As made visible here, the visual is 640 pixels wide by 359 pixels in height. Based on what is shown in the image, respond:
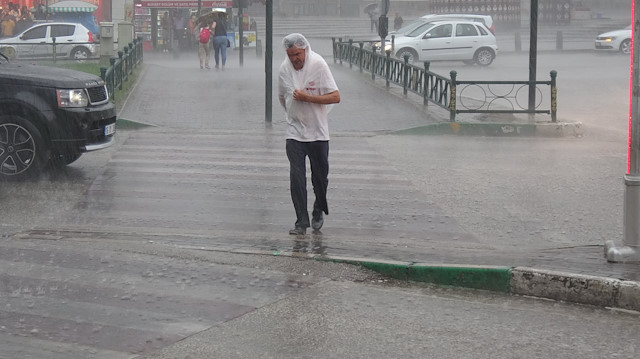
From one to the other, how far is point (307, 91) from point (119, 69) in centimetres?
1276

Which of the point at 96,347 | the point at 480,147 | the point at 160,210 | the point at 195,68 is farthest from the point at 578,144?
the point at 195,68

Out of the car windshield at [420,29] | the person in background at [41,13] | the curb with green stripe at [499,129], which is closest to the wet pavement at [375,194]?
the curb with green stripe at [499,129]

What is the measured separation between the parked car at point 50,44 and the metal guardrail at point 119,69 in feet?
13.9

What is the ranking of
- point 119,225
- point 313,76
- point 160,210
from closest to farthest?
point 313,76 < point 119,225 < point 160,210

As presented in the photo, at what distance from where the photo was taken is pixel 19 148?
12086 mm

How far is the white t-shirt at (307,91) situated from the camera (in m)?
8.93

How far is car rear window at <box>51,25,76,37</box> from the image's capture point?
37.1 meters

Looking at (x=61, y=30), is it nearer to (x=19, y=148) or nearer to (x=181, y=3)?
(x=181, y=3)

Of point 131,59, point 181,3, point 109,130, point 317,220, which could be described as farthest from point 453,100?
point 181,3

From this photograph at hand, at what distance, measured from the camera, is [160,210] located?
1032 cm

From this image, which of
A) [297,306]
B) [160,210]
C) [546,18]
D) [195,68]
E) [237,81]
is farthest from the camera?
[546,18]

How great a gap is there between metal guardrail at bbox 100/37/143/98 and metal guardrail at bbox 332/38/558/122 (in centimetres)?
571

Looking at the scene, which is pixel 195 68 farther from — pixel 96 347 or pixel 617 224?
pixel 96 347

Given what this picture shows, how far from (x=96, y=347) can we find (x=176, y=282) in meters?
1.58
